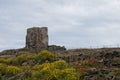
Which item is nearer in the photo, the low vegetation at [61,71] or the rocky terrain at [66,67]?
the low vegetation at [61,71]

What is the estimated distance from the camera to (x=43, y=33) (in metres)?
59.7

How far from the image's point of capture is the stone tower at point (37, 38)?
5941 cm

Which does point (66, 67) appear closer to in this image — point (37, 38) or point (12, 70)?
point (12, 70)

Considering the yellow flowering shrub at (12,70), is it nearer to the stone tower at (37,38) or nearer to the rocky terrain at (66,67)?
the rocky terrain at (66,67)

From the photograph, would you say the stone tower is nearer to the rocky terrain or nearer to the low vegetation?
the rocky terrain

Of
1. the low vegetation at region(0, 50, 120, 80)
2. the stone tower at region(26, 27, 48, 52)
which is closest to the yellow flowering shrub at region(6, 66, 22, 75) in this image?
the low vegetation at region(0, 50, 120, 80)

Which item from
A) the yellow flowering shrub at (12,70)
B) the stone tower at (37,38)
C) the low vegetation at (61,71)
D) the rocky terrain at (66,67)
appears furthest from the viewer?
the stone tower at (37,38)

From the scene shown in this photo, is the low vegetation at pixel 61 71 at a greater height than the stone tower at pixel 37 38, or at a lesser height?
lesser

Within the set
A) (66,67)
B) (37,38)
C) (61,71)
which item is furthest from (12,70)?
(37,38)

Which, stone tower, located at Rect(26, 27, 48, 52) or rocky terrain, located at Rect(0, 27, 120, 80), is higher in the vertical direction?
stone tower, located at Rect(26, 27, 48, 52)

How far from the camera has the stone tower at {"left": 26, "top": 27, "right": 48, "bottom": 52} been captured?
59406 millimetres

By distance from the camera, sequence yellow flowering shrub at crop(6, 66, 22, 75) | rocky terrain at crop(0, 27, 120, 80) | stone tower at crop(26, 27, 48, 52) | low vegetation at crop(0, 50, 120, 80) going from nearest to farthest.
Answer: low vegetation at crop(0, 50, 120, 80), rocky terrain at crop(0, 27, 120, 80), yellow flowering shrub at crop(6, 66, 22, 75), stone tower at crop(26, 27, 48, 52)

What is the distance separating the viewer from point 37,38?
5956cm

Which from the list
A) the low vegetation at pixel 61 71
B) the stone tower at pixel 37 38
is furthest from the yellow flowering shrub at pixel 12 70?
the stone tower at pixel 37 38
